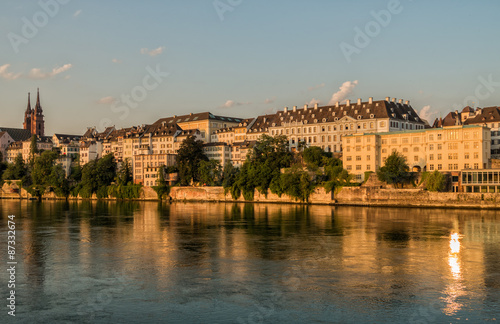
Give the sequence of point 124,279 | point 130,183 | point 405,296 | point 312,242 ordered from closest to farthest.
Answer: point 405,296 → point 124,279 → point 312,242 → point 130,183

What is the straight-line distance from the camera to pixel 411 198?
65.3 meters

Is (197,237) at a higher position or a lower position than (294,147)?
lower

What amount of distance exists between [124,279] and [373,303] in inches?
429

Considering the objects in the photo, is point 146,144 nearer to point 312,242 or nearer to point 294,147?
point 294,147

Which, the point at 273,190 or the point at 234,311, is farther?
the point at 273,190

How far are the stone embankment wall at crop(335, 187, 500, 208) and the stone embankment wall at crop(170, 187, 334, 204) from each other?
2.20 meters

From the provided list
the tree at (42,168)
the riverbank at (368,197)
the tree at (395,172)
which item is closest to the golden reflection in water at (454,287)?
the riverbank at (368,197)

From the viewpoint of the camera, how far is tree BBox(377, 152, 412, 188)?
6869cm

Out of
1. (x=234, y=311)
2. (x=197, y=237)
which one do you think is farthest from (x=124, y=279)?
(x=197, y=237)

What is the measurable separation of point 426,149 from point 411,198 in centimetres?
864

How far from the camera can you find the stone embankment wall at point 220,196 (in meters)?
73.4

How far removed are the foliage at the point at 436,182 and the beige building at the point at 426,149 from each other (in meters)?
3.83

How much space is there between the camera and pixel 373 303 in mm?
20109

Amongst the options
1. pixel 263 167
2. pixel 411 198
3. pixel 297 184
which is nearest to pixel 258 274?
pixel 411 198
